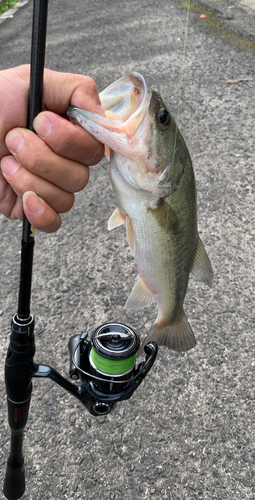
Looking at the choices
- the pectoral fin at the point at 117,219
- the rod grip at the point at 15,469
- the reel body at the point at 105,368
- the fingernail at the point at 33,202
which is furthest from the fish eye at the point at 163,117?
the rod grip at the point at 15,469

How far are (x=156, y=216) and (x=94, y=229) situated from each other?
1901 mm

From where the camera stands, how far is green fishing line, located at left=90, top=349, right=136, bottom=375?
1437 millimetres

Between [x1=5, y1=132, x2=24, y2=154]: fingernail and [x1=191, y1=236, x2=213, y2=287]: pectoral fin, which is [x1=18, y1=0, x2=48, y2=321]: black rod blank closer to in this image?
[x1=5, y1=132, x2=24, y2=154]: fingernail

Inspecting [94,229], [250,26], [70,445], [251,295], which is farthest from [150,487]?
[250,26]

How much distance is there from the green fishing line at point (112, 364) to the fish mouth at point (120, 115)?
679mm

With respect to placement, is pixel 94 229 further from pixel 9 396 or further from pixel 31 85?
pixel 31 85

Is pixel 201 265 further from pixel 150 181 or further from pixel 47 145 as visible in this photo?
pixel 47 145

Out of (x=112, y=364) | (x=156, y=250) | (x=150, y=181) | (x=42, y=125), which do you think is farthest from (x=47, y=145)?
(x=112, y=364)

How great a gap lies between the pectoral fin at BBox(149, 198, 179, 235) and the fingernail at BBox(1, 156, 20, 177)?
1.35 feet

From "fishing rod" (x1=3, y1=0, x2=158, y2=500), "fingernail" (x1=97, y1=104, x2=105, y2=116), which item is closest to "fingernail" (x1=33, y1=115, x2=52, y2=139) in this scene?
"fingernail" (x1=97, y1=104, x2=105, y2=116)

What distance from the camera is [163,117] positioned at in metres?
1.25

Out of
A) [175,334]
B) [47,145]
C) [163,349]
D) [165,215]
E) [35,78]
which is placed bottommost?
[163,349]

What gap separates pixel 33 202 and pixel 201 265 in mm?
646

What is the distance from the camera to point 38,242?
312 cm
